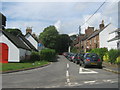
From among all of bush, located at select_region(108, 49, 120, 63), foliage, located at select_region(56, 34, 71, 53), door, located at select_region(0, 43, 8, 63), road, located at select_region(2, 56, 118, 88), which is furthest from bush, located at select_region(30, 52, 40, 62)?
foliage, located at select_region(56, 34, 71, 53)

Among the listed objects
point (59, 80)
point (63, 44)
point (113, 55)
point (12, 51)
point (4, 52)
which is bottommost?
point (59, 80)

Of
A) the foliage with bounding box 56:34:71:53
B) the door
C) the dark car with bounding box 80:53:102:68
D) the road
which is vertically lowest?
the road

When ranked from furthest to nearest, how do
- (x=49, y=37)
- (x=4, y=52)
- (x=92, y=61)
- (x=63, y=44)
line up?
(x=63, y=44), (x=49, y=37), (x=4, y=52), (x=92, y=61)

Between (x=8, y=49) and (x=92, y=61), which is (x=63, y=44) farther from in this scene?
(x=92, y=61)

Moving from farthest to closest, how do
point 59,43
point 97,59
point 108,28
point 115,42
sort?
1. point 59,43
2. point 108,28
3. point 115,42
4. point 97,59

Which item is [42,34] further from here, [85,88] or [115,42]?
[85,88]

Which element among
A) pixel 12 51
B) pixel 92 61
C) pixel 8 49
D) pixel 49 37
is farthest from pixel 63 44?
pixel 92 61

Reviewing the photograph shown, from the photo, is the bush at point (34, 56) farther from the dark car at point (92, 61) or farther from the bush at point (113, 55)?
the dark car at point (92, 61)

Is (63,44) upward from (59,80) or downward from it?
upward

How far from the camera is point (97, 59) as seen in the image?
66.3 ft

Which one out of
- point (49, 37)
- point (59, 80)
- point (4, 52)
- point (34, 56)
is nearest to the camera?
point (59, 80)

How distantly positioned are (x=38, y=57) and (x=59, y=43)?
198ft

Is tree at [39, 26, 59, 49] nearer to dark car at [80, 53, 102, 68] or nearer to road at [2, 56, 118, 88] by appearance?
dark car at [80, 53, 102, 68]

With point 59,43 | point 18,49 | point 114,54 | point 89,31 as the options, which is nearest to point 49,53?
point 18,49
